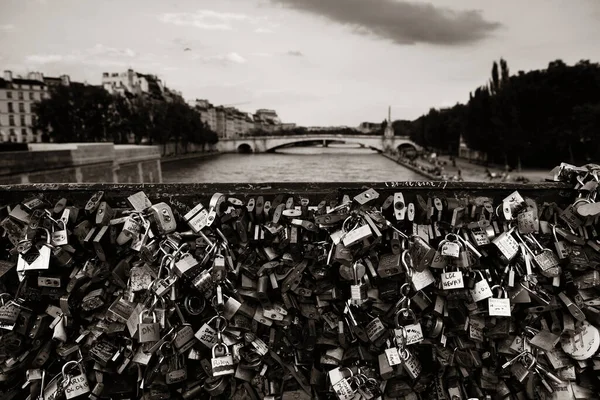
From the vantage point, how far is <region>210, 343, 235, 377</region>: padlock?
2.00 metres

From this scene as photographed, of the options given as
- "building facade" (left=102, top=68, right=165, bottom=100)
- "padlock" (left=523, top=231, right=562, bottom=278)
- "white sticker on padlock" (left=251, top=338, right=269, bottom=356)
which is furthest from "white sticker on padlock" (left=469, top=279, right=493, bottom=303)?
"building facade" (left=102, top=68, right=165, bottom=100)

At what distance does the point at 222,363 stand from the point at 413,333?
2.94ft

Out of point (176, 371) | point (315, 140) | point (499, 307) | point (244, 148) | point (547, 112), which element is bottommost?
point (176, 371)

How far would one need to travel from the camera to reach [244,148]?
93.1 meters

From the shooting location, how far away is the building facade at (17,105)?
66312 millimetres

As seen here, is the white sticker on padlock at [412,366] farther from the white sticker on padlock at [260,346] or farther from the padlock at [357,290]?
the white sticker on padlock at [260,346]

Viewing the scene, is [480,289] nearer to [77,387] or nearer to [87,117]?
[77,387]

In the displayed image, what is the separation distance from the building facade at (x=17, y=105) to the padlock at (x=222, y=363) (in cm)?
7493

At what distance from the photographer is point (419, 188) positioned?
2123mm

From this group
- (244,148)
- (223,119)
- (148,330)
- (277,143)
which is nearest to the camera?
(148,330)

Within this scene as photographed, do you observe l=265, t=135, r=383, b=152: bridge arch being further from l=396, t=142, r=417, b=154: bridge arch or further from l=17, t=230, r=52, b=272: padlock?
l=17, t=230, r=52, b=272: padlock

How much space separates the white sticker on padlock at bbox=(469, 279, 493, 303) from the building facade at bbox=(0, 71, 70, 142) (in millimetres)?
75499

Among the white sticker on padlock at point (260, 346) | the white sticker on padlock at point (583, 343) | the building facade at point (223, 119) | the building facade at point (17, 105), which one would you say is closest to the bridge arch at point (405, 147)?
the building facade at point (223, 119)

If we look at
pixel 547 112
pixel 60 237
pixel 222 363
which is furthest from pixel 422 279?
pixel 547 112
